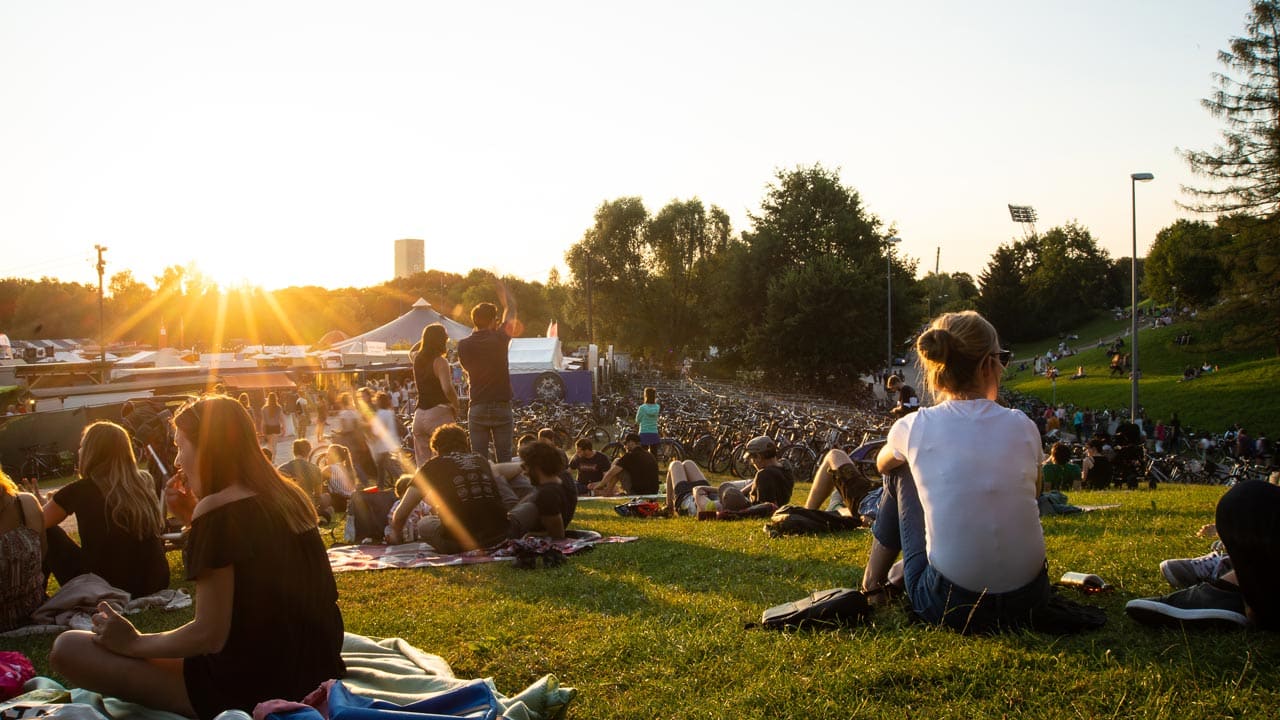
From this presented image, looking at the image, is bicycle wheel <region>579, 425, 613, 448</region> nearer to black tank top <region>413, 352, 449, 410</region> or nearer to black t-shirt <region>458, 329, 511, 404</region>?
black tank top <region>413, 352, 449, 410</region>

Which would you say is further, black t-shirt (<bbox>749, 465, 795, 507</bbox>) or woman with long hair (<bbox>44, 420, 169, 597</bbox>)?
black t-shirt (<bbox>749, 465, 795, 507</bbox>)

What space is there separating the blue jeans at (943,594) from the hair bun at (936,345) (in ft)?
1.91

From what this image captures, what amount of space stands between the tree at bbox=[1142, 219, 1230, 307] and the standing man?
220 feet

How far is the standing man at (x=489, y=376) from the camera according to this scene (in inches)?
358

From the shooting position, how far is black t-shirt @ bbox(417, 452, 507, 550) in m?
7.32

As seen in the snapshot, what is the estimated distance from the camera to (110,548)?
5.89 m

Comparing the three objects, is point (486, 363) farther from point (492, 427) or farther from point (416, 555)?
point (416, 555)

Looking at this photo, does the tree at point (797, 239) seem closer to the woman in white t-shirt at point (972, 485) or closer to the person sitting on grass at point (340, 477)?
the person sitting on grass at point (340, 477)

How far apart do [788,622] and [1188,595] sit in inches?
67.1

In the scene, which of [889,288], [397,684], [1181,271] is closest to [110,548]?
[397,684]

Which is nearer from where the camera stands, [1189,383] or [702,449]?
[702,449]

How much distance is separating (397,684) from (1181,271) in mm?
84369

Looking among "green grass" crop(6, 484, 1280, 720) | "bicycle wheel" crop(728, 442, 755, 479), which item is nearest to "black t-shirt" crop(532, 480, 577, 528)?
"green grass" crop(6, 484, 1280, 720)

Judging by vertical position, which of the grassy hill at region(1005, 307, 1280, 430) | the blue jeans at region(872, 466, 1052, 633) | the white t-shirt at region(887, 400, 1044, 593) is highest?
the white t-shirt at region(887, 400, 1044, 593)
